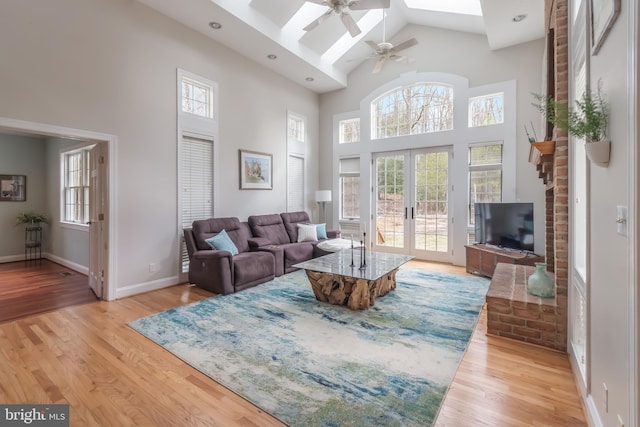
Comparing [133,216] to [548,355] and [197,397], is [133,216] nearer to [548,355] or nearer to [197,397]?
[197,397]

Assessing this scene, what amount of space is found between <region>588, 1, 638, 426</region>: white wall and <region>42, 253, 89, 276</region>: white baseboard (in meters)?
6.55

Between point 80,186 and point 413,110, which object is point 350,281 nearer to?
point 413,110

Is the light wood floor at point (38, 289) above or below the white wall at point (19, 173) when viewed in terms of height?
below

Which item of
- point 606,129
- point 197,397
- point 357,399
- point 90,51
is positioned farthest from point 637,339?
point 90,51

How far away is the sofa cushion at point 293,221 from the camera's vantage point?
607 centimetres

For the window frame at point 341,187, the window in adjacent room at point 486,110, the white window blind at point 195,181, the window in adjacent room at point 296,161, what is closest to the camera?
the white window blind at point 195,181

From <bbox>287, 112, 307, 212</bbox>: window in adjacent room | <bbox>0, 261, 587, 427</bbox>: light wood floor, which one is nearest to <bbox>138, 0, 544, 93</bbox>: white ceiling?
<bbox>287, 112, 307, 212</bbox>: window in adjacent room

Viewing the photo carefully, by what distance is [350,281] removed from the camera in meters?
3.47

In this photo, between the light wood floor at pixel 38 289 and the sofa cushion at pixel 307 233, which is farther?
the sofa cushion at pixel 307 233

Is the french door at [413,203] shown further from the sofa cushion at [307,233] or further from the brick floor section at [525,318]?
the brick floor section at [525,318]

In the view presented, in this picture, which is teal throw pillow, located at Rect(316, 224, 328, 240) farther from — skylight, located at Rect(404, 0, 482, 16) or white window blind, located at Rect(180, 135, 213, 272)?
skylight, located at Rect(404, 0, 482, 16)

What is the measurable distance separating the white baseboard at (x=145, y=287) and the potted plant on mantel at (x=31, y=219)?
13.4 feet

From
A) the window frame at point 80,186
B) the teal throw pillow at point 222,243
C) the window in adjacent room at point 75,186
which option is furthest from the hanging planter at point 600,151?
the window in adjacent room at point 75,186
